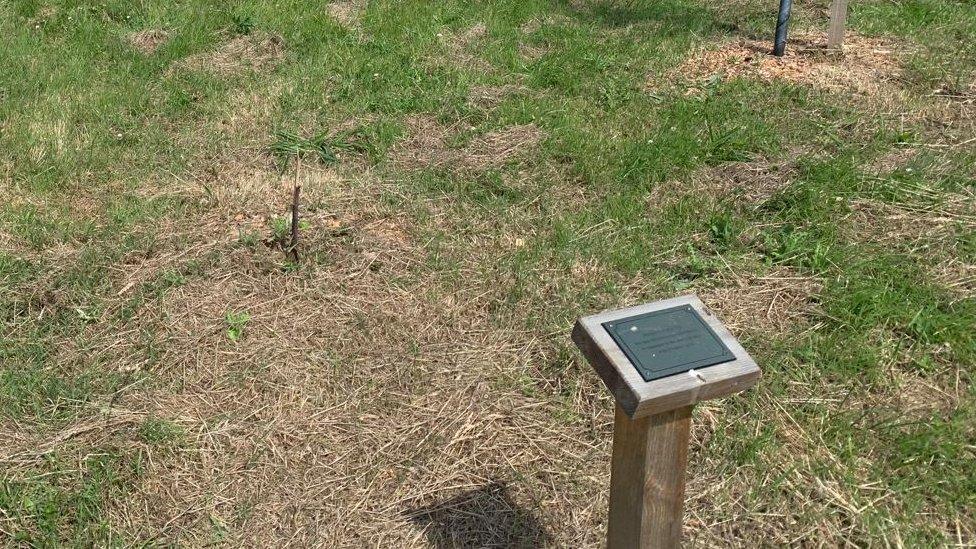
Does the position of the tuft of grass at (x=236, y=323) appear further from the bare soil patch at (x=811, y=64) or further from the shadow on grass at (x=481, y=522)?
the bare soil patch at (x=811, y=64)

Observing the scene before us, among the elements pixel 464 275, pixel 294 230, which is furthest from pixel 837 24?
pixel 294 230

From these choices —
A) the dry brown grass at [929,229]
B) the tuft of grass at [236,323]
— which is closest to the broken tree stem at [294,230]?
the tuft of grass at [236,323]

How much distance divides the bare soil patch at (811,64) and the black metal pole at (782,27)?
0.05 m

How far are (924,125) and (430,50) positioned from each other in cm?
328

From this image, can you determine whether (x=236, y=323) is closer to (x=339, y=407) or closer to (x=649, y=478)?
(x=339, y=407)

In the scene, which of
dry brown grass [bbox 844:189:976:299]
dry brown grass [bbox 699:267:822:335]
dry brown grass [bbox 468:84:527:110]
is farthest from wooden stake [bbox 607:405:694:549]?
dry brown grass [bbox 468:84:527:110]

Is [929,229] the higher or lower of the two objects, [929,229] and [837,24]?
the lower

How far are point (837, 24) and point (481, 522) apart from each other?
14.5 feet

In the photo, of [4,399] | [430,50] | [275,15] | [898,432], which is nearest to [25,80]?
[275,15]

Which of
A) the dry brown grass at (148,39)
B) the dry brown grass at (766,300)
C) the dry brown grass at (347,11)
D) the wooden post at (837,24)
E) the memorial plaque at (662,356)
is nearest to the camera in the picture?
the memorial plaque at (662,356)

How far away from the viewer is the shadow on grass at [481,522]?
2.89 m

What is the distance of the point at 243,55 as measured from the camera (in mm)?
6219

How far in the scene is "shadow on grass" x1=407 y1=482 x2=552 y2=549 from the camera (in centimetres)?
289

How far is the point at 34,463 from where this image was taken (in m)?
3.11
